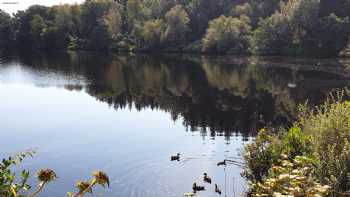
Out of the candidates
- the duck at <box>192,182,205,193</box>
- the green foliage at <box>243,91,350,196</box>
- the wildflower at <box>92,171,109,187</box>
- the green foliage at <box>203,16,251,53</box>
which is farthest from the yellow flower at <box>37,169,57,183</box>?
the green foliage at <box>203,16,251,53</box>

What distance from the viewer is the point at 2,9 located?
145 metres

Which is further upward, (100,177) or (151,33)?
(151,33)

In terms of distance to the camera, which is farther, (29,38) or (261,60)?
(29,38)

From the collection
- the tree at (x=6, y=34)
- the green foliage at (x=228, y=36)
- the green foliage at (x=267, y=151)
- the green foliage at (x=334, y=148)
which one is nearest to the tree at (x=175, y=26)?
the green foliage at (x=228, y=36)

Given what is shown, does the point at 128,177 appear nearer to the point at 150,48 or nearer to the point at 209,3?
the point at 150,48

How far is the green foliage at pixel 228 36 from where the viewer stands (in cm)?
10638

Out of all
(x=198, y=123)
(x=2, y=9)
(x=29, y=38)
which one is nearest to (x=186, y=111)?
(x=198, y=123)

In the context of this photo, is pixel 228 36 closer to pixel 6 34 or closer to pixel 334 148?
pixel 6 34

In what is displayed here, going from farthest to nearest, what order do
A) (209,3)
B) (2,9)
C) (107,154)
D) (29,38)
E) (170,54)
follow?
(2,9), (29,38), (209,3), (170,54), (107,154)

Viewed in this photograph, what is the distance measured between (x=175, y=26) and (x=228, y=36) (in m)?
14.6

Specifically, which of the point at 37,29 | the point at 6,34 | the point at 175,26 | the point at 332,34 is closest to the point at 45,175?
the point at 332,34

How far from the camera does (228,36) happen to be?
107 metres

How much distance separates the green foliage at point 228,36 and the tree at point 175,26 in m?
7.71

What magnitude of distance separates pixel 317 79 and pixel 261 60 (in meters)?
29.4
